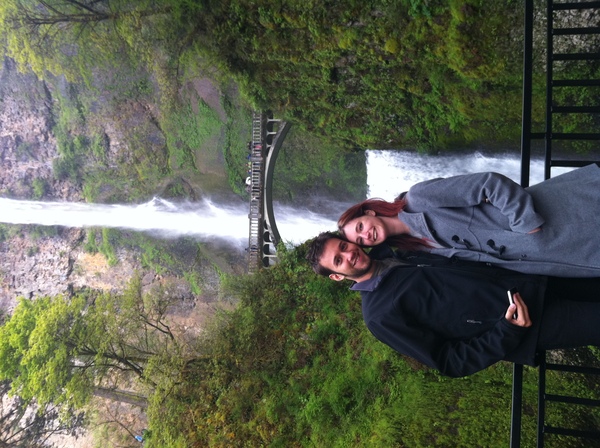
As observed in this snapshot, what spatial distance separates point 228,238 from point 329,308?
525 cm

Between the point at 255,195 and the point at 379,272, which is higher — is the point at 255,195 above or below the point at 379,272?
above

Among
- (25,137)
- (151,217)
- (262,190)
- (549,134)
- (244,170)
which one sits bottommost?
(151,217)

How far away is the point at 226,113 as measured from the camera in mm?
12203

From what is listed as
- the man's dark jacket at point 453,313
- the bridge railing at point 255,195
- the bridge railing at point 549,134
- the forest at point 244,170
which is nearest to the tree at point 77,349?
the forest at point 244,170

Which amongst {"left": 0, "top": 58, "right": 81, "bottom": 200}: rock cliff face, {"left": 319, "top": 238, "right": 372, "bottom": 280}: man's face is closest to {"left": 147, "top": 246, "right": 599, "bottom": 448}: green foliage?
{"left": 319, "top": 238, "right": 372, "bottom": 280}: man's face

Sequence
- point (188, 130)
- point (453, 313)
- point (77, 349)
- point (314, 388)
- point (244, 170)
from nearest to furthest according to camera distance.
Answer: point (453, 313) → point (314, 388) → point (77, 349) → point (244, 170) → point (188, 130)

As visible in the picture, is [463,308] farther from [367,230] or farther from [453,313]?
[367,230]

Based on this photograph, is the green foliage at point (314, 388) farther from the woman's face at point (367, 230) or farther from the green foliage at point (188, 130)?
the green foliage at point (188, 130)

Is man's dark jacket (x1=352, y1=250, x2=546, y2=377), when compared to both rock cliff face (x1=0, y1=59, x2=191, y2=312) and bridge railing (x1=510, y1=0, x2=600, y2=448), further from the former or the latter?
rock cliff face (x1=0, y1=59, x2=191, y2=312)

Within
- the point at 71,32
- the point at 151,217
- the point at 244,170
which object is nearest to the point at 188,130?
the point at 244,170

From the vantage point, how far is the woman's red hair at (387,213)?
99.8 inches

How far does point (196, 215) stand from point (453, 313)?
40.7ft

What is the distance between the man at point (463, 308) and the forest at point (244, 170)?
2149 mm

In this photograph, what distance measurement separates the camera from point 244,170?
12.7 metres
